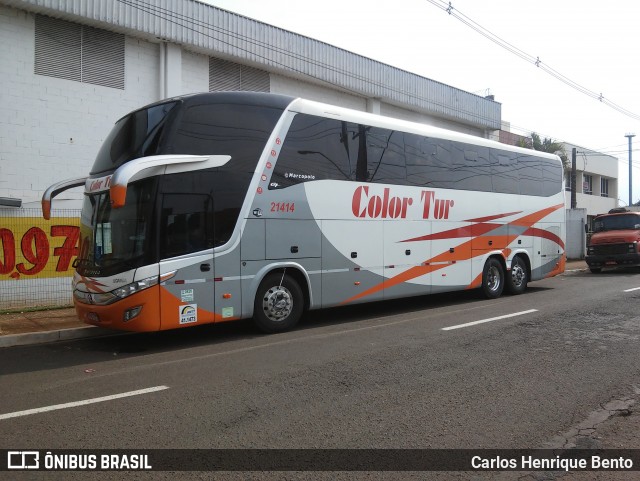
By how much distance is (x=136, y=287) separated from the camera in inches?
295

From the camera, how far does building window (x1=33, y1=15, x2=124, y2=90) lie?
39.5 ft

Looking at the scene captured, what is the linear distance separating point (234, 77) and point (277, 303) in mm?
8990

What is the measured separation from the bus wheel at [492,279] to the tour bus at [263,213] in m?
0.74

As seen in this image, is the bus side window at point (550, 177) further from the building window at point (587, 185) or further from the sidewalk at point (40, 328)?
the building window at point (587, 185)

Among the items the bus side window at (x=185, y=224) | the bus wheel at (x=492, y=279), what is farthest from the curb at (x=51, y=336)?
the bus wheel at (x=492, y=279)

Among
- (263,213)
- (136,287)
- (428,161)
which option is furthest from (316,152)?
(136,287)

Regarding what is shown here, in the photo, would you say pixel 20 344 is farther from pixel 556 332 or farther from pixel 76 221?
pixel 556 332

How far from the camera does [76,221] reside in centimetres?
1274

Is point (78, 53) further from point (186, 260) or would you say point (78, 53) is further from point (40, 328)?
point (186, 260)

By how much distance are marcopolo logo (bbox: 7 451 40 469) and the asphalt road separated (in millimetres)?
128

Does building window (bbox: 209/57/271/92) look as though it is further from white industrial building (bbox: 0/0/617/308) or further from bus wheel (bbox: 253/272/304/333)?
bus wheel (bbox: 253/272/304/333)

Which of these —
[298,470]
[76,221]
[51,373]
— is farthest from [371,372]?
[76,221]

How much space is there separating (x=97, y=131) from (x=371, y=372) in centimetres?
994

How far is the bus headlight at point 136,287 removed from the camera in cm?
751
